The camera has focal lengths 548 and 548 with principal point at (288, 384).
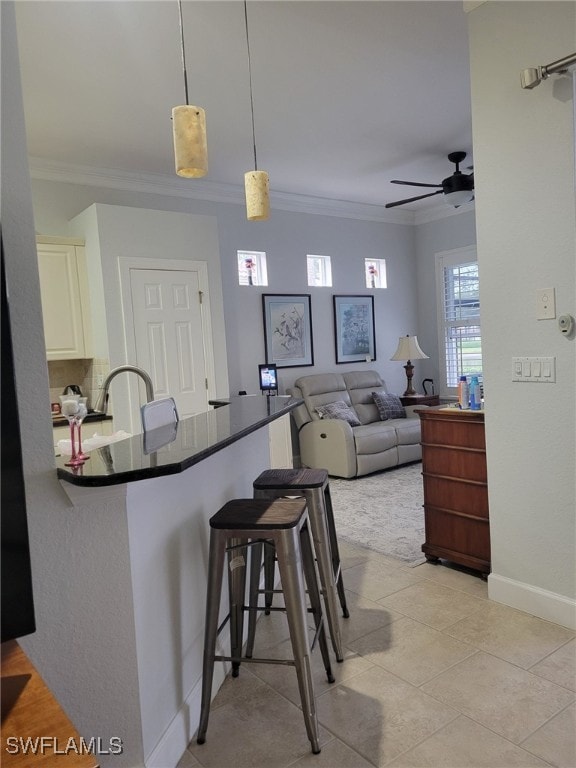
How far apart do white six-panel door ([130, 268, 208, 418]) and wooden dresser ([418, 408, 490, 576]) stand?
216 cm

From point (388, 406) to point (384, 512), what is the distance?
6.67ft

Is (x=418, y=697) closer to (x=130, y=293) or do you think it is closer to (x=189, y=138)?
(x=189, y=138)

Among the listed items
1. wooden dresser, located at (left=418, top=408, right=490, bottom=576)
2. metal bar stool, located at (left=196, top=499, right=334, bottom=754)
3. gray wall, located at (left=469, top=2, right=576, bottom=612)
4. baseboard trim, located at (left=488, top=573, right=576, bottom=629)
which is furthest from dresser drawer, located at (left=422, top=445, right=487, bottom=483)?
metal bar stool, located at (left=196, top=499, right=334, bottom=754)

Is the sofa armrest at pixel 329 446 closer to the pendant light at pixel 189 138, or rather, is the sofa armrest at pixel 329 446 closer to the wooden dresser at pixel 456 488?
the wooden dresser at pixel 456 488

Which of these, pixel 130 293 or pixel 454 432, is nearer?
pixel 454 432

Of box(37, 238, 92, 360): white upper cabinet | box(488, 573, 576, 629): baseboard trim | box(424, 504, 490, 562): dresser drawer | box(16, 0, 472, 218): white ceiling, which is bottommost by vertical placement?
box(488, 573, 576, 629): baseboard trim

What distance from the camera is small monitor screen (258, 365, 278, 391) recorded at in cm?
566

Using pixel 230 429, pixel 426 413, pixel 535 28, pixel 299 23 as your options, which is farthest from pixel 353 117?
pixel 230 429

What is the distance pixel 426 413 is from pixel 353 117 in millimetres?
2274

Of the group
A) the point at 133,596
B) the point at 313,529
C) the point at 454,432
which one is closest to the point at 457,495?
the point at 454,432

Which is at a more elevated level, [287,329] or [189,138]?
[189,138]

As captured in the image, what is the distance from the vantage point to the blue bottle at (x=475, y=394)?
290cm

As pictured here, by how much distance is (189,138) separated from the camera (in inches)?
70.4

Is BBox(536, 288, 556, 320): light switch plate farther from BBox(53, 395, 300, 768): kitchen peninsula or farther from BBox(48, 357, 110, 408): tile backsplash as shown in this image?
BBox(48, 357, 110, 408): tile backsplash
